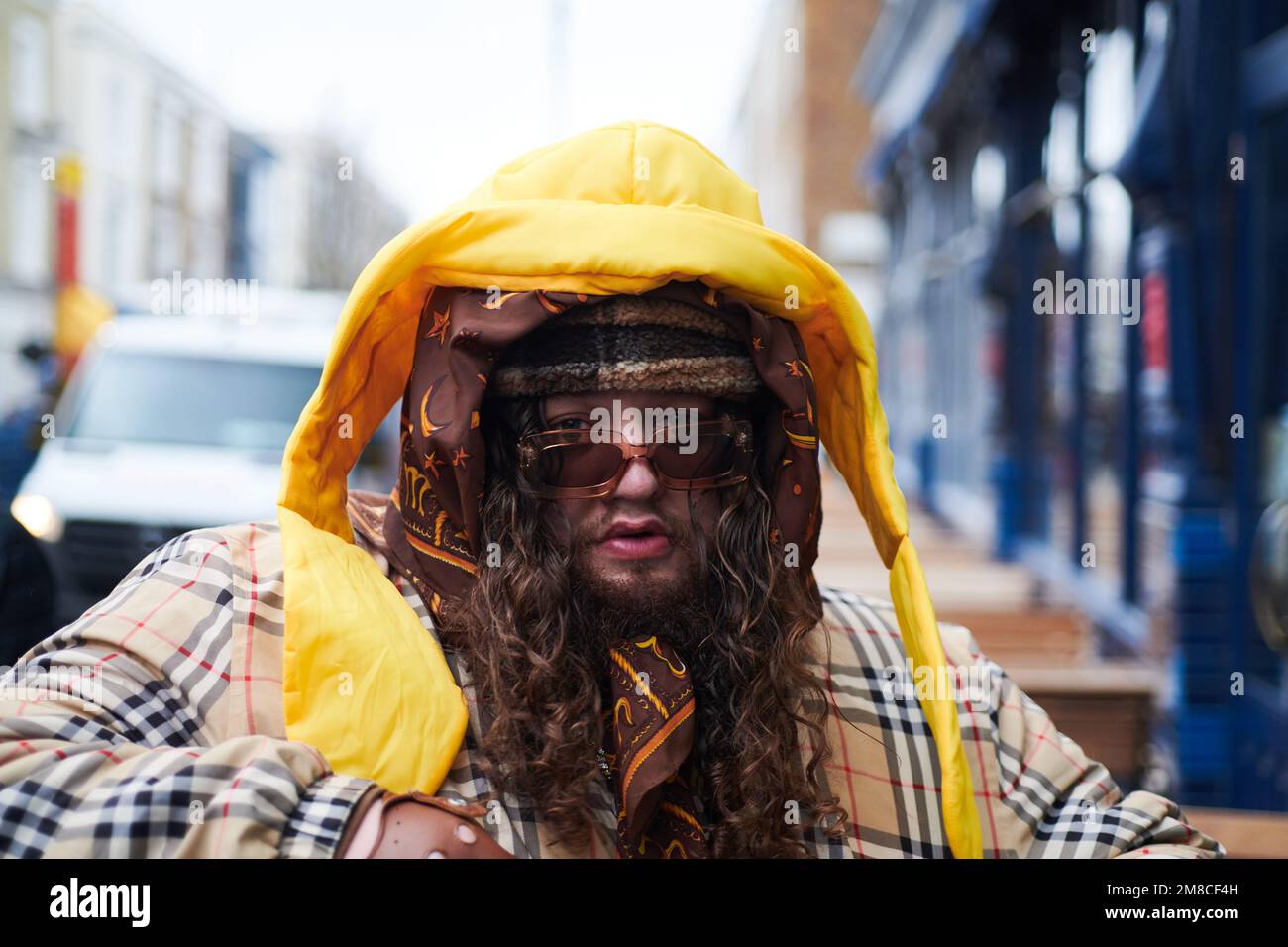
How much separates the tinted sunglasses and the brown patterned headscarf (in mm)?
92

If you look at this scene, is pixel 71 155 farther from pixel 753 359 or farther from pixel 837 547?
pixel 753 359

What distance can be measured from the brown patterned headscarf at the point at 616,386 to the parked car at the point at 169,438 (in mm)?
3924

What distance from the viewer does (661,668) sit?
177 centimetres

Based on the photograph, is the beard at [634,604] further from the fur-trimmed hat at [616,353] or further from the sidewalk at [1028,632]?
the sidewalk at [1028,632]

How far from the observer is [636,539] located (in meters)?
→ 1.85

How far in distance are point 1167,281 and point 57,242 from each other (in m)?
23.4

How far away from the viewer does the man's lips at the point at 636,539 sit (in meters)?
1.83

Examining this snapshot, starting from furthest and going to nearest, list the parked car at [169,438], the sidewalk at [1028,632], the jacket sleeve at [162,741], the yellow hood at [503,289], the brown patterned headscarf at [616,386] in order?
the parked car at [169,438]
the sidewalk at [1028,632]
the brown patterned headscarf at [616,386]
the yellow hood at [503,289]
the jacket sleeve at [162,741]

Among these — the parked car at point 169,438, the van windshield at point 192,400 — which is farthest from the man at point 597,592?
the van windshield at point 192,400

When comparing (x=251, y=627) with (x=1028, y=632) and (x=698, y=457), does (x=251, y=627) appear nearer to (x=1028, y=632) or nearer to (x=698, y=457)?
(x=698, y=457)

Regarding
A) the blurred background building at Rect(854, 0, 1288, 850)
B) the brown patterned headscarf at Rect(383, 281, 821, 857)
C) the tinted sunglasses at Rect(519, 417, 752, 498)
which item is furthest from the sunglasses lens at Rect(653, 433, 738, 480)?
the blurred background building at Rect(854, 0, 1288, 850)

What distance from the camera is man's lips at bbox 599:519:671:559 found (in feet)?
6.00
